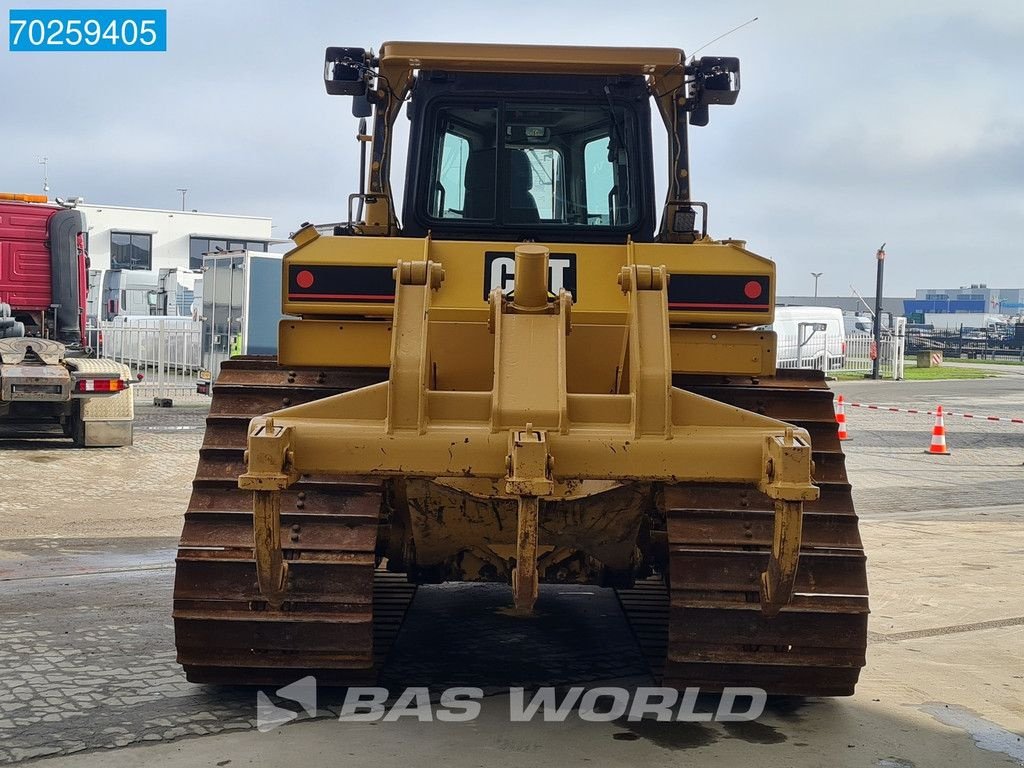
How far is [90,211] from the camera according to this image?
50906mm

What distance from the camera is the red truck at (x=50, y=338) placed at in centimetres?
1478

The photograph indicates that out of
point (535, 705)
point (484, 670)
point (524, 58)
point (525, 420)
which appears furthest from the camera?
point (524, 58)

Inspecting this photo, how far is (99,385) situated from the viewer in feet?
49.7

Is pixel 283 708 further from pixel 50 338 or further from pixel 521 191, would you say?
pixel 50 338

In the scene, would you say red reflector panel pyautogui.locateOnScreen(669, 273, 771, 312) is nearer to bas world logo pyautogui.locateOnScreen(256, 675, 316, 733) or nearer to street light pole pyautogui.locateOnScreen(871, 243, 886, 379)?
bas world logo pyautogui.locateOnScreen(256, 675, 316, 733)

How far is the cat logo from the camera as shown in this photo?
5.50m

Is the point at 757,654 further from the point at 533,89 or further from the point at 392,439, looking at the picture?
the point at 533,89

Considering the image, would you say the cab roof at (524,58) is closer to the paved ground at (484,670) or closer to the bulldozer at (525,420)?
the bulldozer at (525,420)

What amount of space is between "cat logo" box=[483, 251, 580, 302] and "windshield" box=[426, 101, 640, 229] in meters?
0.76

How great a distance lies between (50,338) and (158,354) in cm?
739

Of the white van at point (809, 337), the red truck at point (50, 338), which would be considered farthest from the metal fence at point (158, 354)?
the white van at point (809, 337)

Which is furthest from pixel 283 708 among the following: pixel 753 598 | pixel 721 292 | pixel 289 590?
pixel 721 292

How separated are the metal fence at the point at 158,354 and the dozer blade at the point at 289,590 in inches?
733

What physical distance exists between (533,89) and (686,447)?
8.44 ft
